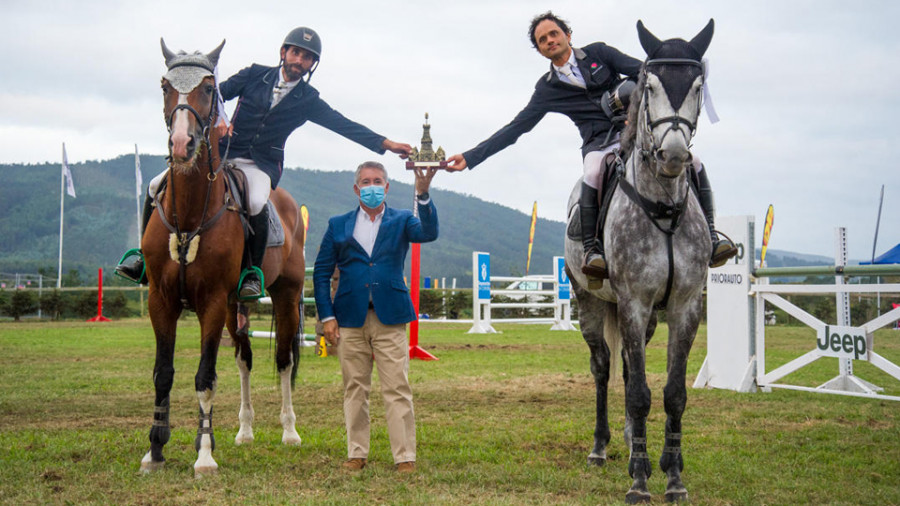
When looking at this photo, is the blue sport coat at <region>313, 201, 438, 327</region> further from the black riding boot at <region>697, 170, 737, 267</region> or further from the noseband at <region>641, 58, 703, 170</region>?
the black riding boot at <region>697, 170, 737, 267</region>

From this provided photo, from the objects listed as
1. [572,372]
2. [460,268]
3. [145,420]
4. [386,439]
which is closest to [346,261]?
[386,439]

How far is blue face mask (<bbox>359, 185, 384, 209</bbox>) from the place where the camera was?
5188 mm

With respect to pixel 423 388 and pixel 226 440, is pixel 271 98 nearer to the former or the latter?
pixel 226 440

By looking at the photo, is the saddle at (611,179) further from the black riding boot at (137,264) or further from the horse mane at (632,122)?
the black riding boot at (137,264)

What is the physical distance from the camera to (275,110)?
6.29 metres

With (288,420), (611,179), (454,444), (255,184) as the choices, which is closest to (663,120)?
(611,179)

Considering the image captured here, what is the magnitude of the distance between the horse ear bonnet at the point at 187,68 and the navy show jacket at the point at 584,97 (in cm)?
211

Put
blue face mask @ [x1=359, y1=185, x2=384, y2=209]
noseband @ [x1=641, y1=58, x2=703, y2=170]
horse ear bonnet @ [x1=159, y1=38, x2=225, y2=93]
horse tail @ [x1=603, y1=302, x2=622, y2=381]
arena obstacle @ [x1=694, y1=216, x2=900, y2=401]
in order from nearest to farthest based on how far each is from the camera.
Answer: noseband @ [x1=641, y1=58, x2=703, y2=170]
horse ear bonnet @ [x1=159, y1=38, x2=225, y2=93]
blue face mask @ [x1=359, y1=185, x2=384, y2=209]
horse tail @ [x1=603, y1=302, x2=622, y2=381]
arena obstacle @ [x1=694, y1=216, x2=900, y2=401]

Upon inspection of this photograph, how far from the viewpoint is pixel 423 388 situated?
9.14m

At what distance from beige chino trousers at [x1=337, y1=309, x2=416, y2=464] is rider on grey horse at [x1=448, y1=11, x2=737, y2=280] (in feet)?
4.62

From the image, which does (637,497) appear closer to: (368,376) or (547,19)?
(368,376)

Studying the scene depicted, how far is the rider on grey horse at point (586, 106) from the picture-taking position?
4.96m

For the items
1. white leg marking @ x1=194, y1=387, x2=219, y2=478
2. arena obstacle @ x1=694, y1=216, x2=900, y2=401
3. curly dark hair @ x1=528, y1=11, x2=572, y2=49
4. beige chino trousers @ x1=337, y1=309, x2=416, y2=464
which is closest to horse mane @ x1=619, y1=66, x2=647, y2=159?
curly dark hair @ x1=528, y1=11, x2=572, y2=49

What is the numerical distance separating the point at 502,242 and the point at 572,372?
189 m
